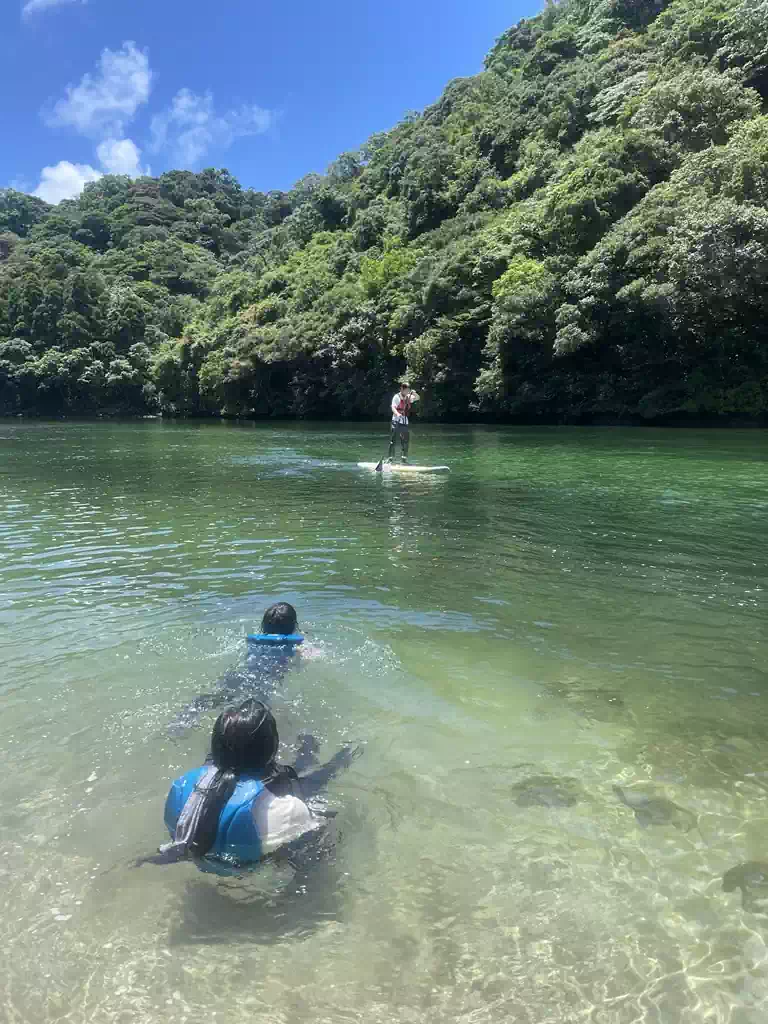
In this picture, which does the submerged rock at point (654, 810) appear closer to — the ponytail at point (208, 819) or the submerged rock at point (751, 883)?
the submerged rock at point (751, 883)

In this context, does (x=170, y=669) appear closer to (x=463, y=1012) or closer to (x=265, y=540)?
(x=463, y=1012)

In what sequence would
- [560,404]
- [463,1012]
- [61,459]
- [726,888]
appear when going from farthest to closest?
1. [560,404]
2. [61,459]
3. [726,888]
4. [463,1012]

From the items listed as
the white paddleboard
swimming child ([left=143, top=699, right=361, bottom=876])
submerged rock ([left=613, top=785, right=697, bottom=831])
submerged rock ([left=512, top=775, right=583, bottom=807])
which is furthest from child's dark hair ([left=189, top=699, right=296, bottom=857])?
the white paddleboard

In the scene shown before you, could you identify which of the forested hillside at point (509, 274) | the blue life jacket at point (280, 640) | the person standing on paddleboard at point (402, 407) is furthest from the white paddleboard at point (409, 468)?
the forested hillside at point (509, 274)

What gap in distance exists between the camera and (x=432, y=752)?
16.8 ft

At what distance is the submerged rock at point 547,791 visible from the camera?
4479 millimetres

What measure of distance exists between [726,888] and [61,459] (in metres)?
28.3

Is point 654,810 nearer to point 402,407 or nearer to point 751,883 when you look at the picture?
point 751,883

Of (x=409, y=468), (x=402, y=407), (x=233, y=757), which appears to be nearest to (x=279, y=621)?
(x=233, y=757)

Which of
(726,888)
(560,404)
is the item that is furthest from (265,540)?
(560,404)

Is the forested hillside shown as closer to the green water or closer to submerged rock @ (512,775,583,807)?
the green water

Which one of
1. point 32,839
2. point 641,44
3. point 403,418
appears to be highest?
point 641,44

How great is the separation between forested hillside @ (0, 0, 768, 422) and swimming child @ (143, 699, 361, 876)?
34.7m

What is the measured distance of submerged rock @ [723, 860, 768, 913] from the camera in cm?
359
